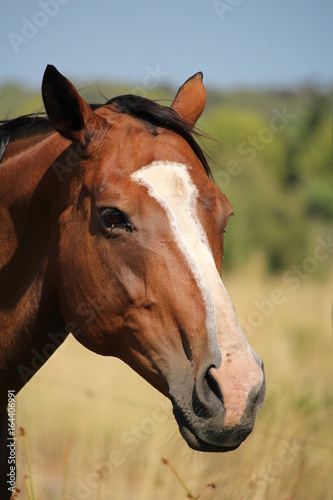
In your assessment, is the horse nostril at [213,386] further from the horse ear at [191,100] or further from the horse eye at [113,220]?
the horse ear at [191,100]

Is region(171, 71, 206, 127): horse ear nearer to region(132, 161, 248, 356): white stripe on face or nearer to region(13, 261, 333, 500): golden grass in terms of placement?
region(132, 161, 248, 356): white stripe on face

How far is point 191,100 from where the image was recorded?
331 centimetres

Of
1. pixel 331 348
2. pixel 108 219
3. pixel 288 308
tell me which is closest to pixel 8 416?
pixel 108 219

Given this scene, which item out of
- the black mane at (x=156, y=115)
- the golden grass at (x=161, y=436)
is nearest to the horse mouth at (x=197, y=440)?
the golden grass at (x=161, y=436)

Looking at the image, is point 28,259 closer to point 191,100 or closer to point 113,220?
point 113,220

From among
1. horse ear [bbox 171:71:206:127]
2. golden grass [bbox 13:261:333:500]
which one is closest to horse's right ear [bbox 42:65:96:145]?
horse ear [bbox 171:71:206:127]

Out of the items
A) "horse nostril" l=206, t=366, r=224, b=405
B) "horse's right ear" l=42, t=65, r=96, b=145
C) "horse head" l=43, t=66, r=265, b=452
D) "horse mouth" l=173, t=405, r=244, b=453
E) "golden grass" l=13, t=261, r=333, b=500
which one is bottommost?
"golden grass" l=13, t=261, r=333, b=500

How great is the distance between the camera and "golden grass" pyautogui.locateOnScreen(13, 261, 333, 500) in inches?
186

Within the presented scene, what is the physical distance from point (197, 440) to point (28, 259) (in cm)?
125

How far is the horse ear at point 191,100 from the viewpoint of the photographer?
3.25 metres

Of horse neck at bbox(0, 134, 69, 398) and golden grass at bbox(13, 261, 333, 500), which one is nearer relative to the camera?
horse neck at bbox(0, 134, 69, 398)

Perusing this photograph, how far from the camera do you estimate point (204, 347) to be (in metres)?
2.24

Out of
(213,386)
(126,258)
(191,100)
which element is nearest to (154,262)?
(126,258)

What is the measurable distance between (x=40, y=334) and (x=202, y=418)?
1032 mm
